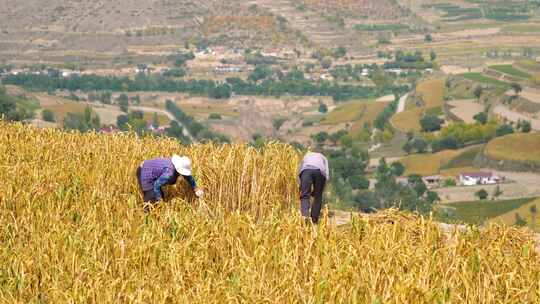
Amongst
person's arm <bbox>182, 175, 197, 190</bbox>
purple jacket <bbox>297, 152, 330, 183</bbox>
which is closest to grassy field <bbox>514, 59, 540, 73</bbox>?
purple jacket <bbox>297, 152, 330, 183</bbox>

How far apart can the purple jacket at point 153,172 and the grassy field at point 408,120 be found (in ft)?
473

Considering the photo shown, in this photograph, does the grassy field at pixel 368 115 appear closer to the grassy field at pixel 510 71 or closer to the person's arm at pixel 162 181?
the grassy field at pixel 510 71

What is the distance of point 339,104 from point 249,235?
191 meters

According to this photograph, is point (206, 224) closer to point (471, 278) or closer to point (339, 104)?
point (471, 278)

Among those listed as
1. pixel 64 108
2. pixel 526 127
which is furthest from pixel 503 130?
pixel 64 108

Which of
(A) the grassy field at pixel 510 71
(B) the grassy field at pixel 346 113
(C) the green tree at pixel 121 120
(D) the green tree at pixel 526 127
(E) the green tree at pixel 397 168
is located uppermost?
(C) the green tree at pixel 121 120

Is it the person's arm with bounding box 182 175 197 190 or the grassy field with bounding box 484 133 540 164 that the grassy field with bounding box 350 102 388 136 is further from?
the person's arm with bounding box 182 175 197 190

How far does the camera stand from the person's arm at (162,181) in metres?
9.71

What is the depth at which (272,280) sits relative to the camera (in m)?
6.21

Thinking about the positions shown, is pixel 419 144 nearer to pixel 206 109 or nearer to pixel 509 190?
pixel 509 190

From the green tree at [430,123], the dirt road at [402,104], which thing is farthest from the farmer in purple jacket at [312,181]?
the dirt road at [402,104]

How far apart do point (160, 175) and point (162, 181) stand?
0.14 m

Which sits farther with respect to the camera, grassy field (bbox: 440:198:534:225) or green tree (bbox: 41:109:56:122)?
green tree (bbox: 41:109:56:122)

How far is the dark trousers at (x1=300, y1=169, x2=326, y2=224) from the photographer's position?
10336mm
